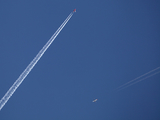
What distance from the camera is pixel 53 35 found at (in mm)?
43031

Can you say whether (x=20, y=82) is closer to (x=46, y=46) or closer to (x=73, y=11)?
(x=46, y=46)

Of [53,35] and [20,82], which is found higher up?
[53,35]

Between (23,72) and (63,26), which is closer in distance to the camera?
(23,72)

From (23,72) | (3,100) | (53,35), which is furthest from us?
(53,35)

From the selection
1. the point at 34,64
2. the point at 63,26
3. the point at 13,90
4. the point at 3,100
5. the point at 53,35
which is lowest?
the point at 3,100

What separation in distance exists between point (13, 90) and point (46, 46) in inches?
641

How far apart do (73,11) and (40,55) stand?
1815 centimetres

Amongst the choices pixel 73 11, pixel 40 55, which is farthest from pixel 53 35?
pixel 73 11

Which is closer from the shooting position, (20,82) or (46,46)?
(20,82)

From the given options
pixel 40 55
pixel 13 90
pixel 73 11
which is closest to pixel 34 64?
pixel 40 55

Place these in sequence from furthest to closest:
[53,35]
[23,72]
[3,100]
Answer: [53,35], [23,72], [3,100]

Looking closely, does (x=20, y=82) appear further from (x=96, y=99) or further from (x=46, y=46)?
(x=96, y=99)

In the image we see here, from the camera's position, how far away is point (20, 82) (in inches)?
1553

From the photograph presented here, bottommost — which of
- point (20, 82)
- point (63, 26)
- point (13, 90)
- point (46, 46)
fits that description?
point (13, 90)
